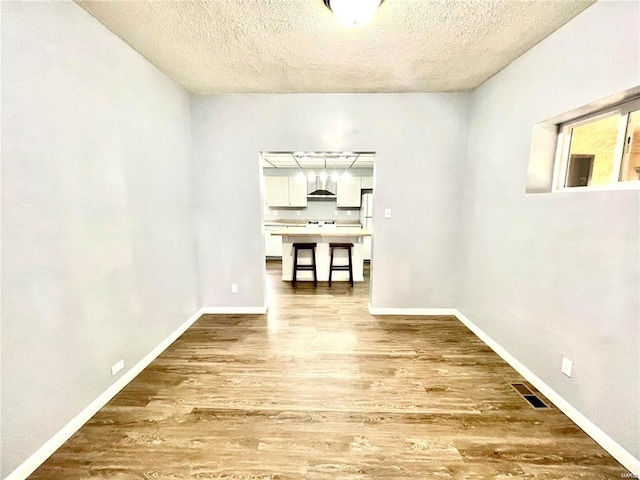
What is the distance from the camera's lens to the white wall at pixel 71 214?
4.15 feet

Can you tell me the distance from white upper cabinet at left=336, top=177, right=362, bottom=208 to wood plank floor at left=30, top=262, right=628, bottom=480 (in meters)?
4.73

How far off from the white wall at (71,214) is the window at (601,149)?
3388mm

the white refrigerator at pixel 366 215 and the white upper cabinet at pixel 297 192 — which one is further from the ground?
the white upper cabinet at pixel 297 192

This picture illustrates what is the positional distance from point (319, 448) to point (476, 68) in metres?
3.33

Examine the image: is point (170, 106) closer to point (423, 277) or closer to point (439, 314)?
point (423, 277)

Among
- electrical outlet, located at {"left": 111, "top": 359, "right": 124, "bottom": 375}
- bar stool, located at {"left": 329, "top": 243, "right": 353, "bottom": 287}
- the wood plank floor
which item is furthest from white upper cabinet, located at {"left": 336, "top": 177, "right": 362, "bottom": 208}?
electrical outlet, located at {"left": 111, "top": 359, "right": 124, "bottom": 375}

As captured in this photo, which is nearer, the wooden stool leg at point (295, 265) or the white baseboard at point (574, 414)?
the white baseboard at point (574, 414)

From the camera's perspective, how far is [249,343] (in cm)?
262

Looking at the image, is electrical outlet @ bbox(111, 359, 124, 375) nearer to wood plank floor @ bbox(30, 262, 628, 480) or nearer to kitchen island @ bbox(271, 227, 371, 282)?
wood plank floor @ bbox(30, 262, 628, 480)

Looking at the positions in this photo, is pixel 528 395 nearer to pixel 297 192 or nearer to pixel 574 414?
pixel 574 414

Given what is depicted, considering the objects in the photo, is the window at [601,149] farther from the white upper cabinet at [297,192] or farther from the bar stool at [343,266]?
the white upper cabinet at [297,192]

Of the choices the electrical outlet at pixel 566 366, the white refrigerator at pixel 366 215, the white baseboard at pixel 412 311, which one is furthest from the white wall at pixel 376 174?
the white refrigerator at pixel 366 215

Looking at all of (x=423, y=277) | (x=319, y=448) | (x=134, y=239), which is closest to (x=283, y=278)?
(x=423, y=277)

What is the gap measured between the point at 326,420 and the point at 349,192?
19.1ft
